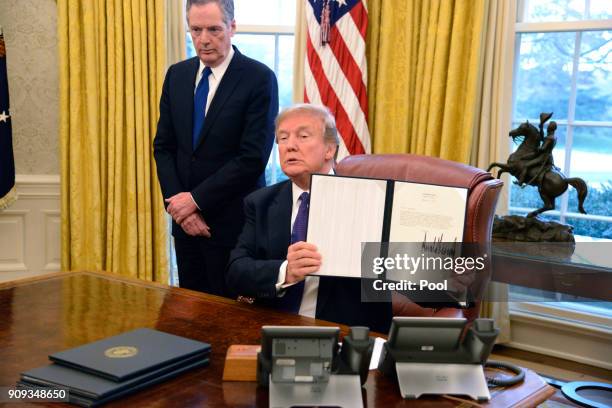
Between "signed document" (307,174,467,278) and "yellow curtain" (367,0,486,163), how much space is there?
1753mm

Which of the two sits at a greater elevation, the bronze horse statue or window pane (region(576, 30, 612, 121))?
window pane (region(576, 30, 612, 121))

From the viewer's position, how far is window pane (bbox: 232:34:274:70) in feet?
14.4

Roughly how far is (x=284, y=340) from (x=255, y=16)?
3404 millimetres

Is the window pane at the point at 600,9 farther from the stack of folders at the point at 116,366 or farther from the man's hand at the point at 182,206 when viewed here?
the stack of folders at the point at 116,366

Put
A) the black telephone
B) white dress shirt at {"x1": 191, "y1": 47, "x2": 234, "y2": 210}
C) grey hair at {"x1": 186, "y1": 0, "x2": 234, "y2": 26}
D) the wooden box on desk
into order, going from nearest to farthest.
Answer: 1. the black telephone
2. the wooden box on desk
3. grey hair at {"x1": 186, "y1": 0, "x2": 234, "y2": 26}
4. white dress shirt at {"x1": 191, "y1": 47, "x2": 234, "y2": 210}

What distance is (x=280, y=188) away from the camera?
2188mm

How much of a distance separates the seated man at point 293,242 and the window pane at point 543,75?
2020 mm

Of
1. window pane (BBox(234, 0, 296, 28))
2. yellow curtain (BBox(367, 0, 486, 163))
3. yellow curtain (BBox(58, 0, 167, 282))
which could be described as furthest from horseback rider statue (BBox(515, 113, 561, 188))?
yellow curtain (BBox(58, 0, 167, 282))

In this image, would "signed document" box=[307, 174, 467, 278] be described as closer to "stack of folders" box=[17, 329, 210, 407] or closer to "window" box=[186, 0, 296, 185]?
"stack of folders" box=[17, 329, 210, 407]

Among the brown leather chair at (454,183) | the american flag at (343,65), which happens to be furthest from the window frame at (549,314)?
the brown leather chair at (454,183)

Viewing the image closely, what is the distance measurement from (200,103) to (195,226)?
55 centimetres

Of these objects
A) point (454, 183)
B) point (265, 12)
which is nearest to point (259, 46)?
point (265, 12)

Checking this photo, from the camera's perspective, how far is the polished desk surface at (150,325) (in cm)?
137

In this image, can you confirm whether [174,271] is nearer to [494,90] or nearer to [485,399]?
[494,90]
